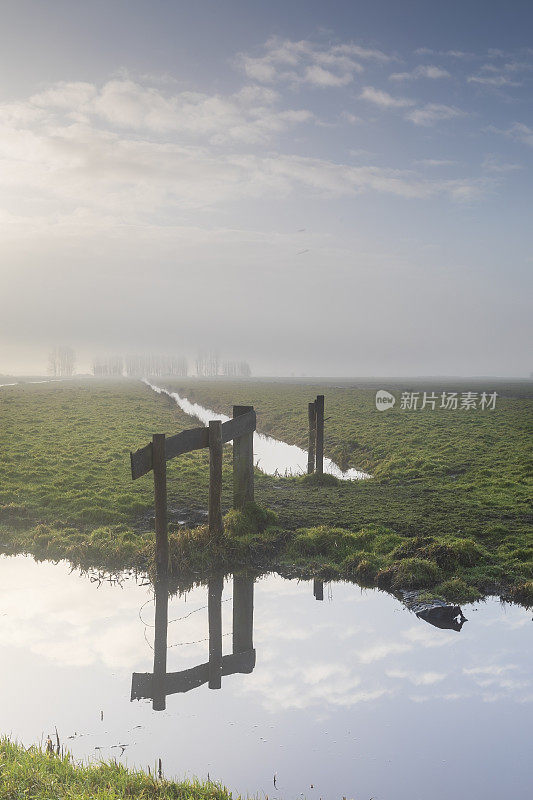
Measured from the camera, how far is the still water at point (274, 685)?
5.89 meters

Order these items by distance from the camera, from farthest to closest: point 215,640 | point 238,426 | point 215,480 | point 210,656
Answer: point 238,426 < point 215,480 < point 215,640 < point 210,656

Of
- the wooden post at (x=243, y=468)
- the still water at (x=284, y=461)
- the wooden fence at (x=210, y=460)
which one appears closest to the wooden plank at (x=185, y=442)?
the wooden fence at (x=210, y=460)

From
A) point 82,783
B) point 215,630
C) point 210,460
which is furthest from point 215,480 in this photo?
point 82,783

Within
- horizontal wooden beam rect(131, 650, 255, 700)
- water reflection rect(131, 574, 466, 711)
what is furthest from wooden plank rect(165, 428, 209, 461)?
horizontal wooden beam rect(131, 650, 255, 700)

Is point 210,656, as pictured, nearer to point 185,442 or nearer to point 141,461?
point 141,461

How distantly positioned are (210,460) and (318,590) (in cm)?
329

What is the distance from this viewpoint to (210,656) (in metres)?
8.52

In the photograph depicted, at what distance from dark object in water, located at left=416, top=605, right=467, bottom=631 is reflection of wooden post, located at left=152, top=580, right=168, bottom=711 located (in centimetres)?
424

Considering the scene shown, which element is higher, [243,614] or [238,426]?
[238,426]

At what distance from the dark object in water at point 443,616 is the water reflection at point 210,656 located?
292cm

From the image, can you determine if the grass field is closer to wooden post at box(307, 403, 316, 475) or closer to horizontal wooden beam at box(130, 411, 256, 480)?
wooden post at box(307, 403, 316, 475)

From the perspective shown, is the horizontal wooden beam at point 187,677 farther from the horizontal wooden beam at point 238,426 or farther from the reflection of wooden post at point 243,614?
the horizontal wooden beam at point 238,426

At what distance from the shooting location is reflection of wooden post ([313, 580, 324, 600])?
10859mm

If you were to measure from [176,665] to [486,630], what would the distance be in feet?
15.8
